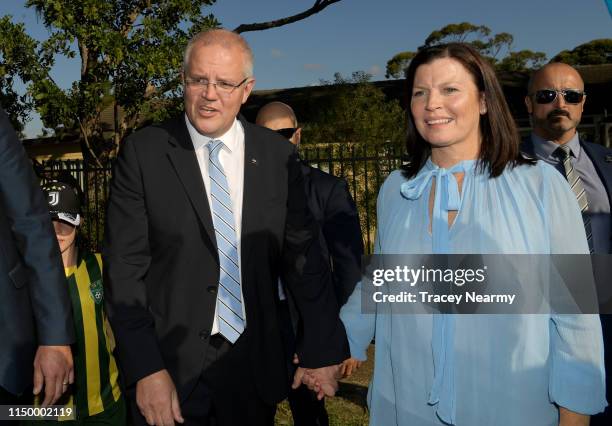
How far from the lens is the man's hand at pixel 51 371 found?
7.72 ft

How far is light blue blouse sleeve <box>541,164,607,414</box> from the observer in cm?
213

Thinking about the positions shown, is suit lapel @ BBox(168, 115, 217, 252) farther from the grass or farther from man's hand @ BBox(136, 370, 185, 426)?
the grass

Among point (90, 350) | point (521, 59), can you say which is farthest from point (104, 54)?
point (521, 59)

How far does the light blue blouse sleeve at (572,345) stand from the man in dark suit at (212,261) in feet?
3.39

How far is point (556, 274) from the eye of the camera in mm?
2207

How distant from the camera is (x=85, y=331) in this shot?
3.56m

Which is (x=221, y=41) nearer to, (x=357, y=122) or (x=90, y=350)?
(x=90, y=350)

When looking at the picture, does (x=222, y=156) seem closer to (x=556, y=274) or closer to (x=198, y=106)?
(x=198, y=106)

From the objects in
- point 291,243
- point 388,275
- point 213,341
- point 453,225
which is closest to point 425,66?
point 453,225

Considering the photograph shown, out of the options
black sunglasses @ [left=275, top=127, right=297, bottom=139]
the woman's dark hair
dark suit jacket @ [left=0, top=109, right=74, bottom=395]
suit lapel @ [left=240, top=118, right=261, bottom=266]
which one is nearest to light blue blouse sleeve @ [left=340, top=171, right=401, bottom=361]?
the woman's dark hair

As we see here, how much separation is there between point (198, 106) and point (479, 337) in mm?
1549

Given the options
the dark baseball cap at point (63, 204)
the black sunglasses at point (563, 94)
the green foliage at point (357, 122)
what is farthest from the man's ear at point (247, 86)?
the green foliage at point (357, 122)

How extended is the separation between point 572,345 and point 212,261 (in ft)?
4.74

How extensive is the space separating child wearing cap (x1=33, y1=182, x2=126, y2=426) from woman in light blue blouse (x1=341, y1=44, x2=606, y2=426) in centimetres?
179
